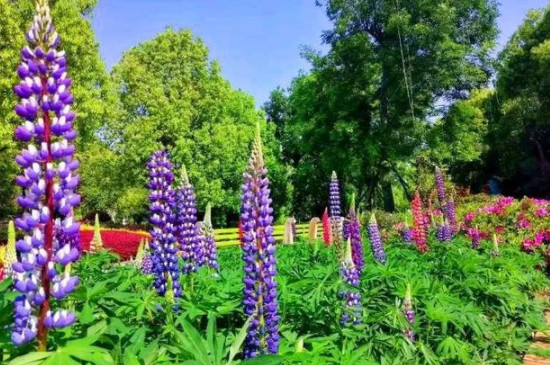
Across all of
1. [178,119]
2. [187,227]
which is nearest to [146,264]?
[187,227]

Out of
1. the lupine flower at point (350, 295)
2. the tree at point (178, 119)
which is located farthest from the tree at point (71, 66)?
the lupine flower at point (350, 295)

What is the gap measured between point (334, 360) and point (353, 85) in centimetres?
2698

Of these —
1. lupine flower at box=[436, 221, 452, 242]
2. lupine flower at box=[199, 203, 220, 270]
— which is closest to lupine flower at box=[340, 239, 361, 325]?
lupine flower at box=[199, 203, 220, 270]

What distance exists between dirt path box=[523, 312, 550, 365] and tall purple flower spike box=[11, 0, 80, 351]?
231 inches

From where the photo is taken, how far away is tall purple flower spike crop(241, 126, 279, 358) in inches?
117

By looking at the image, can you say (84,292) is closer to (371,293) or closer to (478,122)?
(371,293)

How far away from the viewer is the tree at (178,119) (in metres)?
28.9

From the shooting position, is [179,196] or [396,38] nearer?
[179,196]

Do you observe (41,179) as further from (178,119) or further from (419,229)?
(178,119)

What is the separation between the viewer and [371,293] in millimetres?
4738

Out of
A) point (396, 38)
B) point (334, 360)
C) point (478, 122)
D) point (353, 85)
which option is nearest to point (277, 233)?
point (353, 85)

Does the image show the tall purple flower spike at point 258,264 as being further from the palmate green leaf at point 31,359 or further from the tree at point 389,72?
the tree at point 389,72

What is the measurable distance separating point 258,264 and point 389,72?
2718 centimetres

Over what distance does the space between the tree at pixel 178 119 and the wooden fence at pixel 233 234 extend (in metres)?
5.66
